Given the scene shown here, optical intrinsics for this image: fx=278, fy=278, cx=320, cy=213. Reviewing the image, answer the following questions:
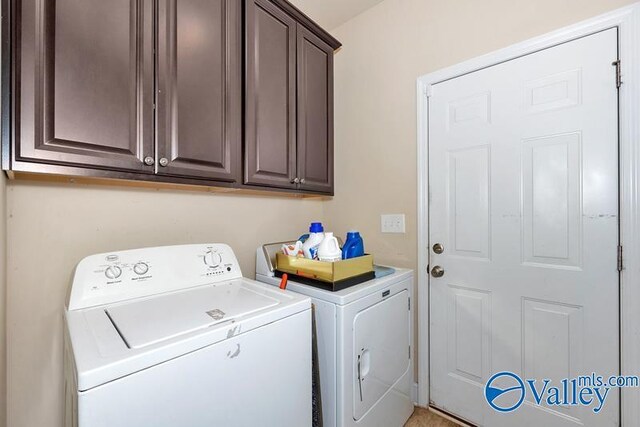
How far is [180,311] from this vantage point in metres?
0.99

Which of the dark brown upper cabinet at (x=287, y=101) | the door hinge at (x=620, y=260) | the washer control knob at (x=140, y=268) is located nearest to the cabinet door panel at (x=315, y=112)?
the dark brown upper cabinet at (x=287, y=101)

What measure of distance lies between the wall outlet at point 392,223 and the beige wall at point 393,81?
36 millimetres

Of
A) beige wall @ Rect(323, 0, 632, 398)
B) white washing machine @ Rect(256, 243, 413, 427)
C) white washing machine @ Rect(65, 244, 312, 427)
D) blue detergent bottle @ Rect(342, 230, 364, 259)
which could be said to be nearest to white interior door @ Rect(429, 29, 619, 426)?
beige wall @ Rect(323, 0, 632, 398)

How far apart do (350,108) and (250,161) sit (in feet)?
3.58

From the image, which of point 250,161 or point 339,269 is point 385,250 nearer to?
point 339,269

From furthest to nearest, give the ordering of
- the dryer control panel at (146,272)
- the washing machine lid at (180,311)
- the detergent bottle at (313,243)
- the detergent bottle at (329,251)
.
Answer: the detergent bottle at (313,243) → the detergent bottle at (329,251) → the dryer control panel at (146,272) → the washing machine lid at (180,311)

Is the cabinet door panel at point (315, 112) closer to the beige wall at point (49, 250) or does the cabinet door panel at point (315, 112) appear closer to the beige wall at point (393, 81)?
the beige wall at point (393, 81)

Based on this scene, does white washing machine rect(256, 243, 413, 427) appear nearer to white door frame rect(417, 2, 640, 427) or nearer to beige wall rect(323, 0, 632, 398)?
beige wall rect(323, 0, 632, 398)

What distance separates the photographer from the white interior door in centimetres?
129

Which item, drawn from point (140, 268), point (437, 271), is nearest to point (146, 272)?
point (140, 268)

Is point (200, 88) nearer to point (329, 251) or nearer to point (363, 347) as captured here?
point (329, 251)

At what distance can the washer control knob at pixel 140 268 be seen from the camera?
1.14 metres

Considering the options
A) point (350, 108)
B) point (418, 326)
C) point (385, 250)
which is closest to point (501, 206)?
point (385, 250)

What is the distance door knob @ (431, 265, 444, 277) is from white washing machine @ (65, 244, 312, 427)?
3.31ft
